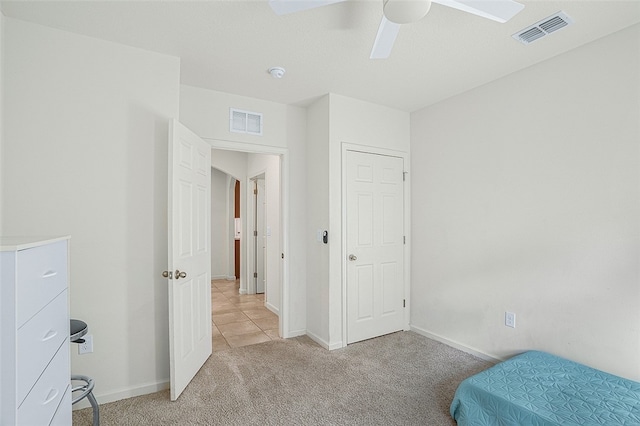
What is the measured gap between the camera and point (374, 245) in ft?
11.6

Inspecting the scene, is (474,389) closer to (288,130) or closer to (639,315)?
(639,315)

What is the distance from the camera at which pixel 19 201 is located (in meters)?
2.05

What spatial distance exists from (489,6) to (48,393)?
105 inches

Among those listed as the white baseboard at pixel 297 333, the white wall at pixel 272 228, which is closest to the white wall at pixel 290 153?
the white baseboard at pixel 297 333

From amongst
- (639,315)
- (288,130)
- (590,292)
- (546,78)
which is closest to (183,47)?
(288,130)

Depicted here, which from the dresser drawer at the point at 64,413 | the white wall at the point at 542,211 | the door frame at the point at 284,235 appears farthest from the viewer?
Result: the door frame at the point at 284,235

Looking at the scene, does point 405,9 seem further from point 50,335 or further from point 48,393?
point 48,393

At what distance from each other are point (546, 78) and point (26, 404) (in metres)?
3.64

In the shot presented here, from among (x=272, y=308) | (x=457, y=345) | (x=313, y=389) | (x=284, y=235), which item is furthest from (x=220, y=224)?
(x=457, y=345)

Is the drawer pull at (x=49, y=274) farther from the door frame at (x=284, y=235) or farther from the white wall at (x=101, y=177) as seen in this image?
the door frame at (x=284, y=235)

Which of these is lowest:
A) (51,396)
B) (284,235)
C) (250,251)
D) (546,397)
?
(546,397)

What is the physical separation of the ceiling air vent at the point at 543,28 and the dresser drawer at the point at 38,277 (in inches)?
117

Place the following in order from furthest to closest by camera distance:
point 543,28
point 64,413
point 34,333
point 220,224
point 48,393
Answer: point 220,224
point 543,28
point 64,413
point 48,393
point 34,333

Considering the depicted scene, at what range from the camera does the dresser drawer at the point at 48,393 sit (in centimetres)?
114
